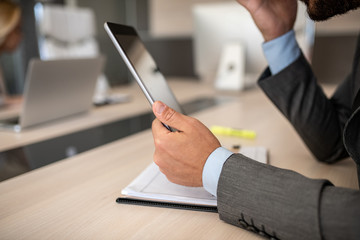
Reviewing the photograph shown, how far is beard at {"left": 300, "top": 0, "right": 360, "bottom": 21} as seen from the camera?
0.62 metres

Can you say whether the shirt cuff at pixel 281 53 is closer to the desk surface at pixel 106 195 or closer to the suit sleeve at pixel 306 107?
the suit sleeve at pixel 306 107

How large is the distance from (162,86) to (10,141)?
609mm

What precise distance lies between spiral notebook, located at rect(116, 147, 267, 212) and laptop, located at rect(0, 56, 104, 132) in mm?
682

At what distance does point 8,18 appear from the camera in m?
1.72

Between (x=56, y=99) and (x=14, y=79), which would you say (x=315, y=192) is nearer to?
(x=56, y=99)

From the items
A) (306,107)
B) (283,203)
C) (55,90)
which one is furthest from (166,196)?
(55,90)

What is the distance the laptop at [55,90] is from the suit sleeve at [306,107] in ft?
2.57

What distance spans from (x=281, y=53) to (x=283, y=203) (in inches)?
18.8

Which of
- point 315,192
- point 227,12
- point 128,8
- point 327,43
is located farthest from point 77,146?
point 128,8

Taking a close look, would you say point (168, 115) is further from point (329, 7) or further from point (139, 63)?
point (329, 7)

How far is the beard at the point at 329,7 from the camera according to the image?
62 centimetres

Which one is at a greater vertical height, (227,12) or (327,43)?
(227,12)

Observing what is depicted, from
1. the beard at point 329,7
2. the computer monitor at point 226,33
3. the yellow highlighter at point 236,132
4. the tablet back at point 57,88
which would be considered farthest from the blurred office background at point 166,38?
the beard at point 329,7

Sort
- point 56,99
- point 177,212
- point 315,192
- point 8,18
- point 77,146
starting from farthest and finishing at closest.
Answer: point 8,18 → point 56,99 → point 77,146 → point 177,212 → point 315,192
